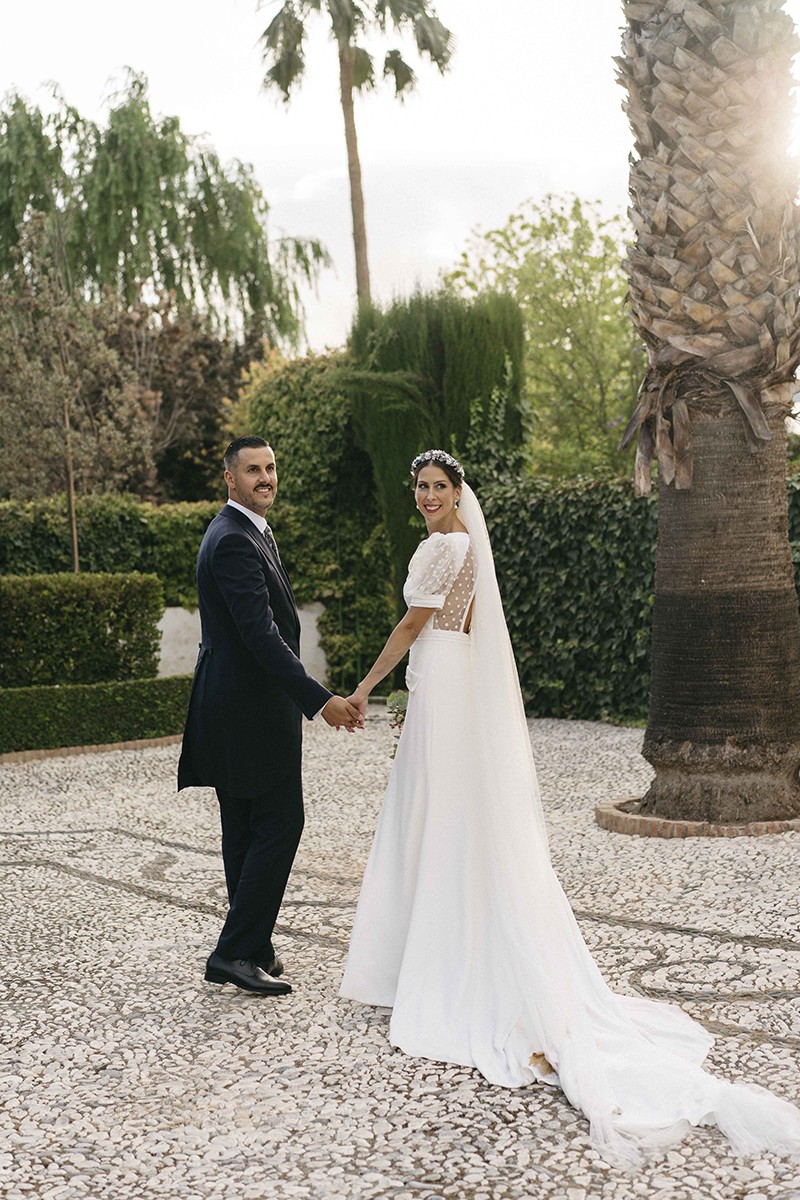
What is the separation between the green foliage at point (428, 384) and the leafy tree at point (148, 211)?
37.6 ft

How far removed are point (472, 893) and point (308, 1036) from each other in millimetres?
683

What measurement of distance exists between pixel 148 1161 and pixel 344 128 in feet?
68.4

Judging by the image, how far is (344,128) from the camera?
71.7 ft

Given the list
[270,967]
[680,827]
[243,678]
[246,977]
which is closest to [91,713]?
[680,827]

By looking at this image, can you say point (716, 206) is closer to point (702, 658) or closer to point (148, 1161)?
point (702, 658)

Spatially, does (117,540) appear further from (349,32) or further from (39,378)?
(349,32)

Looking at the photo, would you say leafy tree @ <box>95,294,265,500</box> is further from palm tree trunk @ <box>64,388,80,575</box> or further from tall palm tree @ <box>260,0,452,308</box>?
palm tree trunk @ <box>64,388,80,575</box>

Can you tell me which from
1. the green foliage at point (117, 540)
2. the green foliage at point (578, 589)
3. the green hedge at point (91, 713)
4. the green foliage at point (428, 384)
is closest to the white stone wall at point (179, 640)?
the green foliage at point (117, 540)

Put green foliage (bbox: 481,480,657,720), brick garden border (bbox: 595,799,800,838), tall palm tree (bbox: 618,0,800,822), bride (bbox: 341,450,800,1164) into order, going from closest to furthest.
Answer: bride (bbox: 341,450,800,1164)
brick garden border (bbox: 595,799,800,838)
tall palm tree (bbox: 618,0,800,822)
green foliage (bbox: 481,480,657,720)

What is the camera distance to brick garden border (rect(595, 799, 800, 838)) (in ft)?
23.0

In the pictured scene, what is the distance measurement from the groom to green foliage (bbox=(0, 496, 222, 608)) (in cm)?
1089

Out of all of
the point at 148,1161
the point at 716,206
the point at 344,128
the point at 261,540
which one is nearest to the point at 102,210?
the point at 344,128

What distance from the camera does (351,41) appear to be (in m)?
21.4

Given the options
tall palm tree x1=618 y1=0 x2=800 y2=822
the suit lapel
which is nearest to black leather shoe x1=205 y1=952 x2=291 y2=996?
the suit lapel
